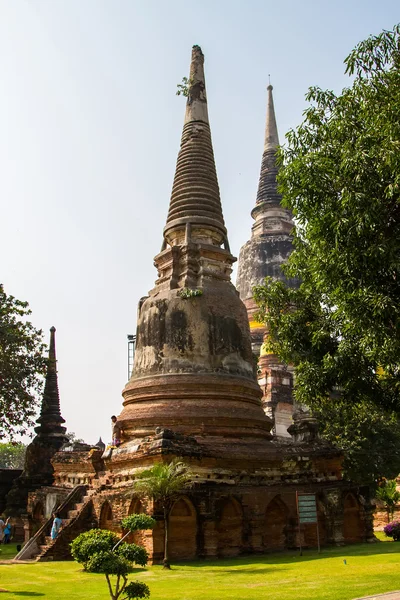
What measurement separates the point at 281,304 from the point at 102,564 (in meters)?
8.42

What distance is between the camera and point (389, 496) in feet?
88.2

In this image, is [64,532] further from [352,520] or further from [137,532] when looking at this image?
[352,520]

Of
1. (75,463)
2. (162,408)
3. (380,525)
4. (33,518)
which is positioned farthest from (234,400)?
(380,525)

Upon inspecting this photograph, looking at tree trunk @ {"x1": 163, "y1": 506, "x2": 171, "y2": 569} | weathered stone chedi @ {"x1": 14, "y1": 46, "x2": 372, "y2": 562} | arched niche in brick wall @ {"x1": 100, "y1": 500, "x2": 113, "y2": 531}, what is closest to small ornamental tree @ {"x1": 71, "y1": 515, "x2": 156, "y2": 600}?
tree trunk @ {"x1": 163, "y1": 506, "x2": 171, "y2": 569}

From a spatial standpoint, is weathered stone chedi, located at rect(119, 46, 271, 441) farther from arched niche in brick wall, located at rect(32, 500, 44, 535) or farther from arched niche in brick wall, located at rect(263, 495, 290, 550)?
arched niche in brick wall, located at rect(32, 500, 44, 535)

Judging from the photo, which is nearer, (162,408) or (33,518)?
(162,408)

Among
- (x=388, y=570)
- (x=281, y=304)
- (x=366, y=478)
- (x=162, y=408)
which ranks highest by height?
(x=281, y=304)

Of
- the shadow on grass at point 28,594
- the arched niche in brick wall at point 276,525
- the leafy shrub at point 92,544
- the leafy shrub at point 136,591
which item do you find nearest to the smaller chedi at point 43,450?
the arched niche in brick wall at point 276,525

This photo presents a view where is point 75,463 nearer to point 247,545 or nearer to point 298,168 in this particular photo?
point 247,545

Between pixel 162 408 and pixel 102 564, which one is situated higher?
pixel 162 408

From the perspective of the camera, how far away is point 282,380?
33375mm

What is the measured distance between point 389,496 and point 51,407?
15.9 m

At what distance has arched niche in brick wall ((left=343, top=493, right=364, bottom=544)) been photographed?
17.8 m

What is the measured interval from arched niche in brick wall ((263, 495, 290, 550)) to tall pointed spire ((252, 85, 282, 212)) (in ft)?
90.0
